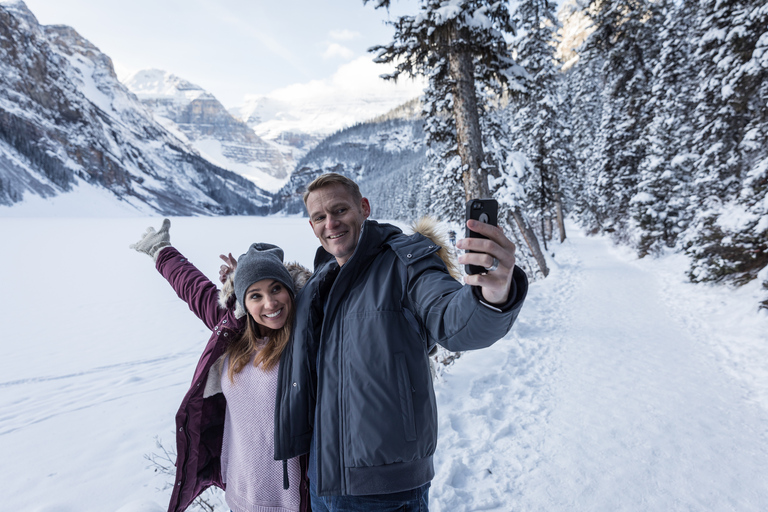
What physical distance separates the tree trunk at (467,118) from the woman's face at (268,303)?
4.91m

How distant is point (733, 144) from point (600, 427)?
1196cm

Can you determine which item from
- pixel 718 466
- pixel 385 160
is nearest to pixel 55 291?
pixel 718 466

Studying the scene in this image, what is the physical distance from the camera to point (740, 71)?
8.14 meters

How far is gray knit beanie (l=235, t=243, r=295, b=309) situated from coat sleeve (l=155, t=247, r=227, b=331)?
0.41m

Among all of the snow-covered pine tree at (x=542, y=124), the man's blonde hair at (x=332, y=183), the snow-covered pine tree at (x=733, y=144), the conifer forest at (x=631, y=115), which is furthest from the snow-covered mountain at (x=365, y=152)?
the man's blonde hair at (x=332, y=183)

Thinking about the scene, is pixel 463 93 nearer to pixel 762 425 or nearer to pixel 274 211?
pixel 762 425

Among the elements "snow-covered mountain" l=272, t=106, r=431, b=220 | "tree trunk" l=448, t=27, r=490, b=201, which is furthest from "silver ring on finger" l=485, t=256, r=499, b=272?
"snow-covered mountain" l=272, t=106, r=431, b=220

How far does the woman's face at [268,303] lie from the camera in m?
2.07

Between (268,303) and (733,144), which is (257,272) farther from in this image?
(733,144)

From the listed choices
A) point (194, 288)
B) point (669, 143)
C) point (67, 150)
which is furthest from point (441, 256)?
point (67, 150)

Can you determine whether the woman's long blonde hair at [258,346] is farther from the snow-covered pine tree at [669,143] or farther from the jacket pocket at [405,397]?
the snow-covered pine tree at [669,143]

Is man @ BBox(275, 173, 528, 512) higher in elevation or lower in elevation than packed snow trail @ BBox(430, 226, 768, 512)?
higher

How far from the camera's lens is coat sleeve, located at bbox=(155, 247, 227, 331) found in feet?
8.07

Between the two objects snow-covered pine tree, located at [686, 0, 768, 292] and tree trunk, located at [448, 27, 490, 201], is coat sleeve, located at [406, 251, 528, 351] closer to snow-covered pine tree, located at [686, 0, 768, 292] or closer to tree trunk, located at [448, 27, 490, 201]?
tree trunk, located at [448, 27, 490, 201]
